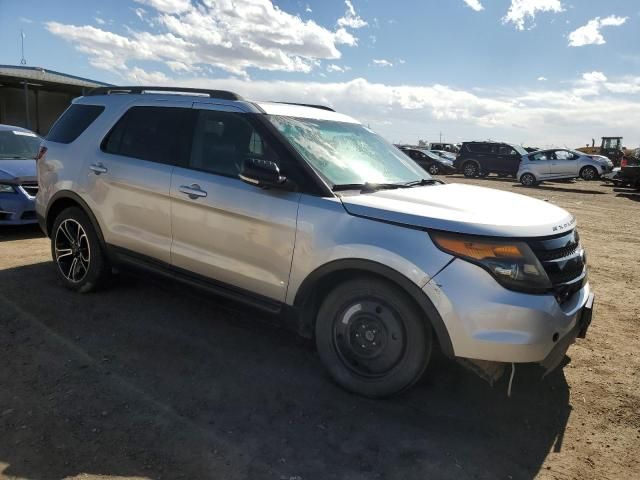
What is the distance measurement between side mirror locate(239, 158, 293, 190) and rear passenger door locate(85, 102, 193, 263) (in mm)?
891

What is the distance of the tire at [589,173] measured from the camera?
23.4m

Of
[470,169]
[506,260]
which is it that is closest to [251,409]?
[506,260]

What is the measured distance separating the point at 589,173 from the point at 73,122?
2397 cm

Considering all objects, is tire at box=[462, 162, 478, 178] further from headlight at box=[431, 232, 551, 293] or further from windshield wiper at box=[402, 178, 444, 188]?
headlight at box=[431, 232, 551, 293]

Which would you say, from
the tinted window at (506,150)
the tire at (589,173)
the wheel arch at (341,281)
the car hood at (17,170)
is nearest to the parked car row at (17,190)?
the car hood at (17,170)

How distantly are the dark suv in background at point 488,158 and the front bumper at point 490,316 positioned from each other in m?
25.7

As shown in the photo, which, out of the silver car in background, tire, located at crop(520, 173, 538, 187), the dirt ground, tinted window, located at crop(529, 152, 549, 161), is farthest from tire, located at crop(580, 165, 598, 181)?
the dirt ground

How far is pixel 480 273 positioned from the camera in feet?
8.86

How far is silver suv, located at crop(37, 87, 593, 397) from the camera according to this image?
8.97 feet

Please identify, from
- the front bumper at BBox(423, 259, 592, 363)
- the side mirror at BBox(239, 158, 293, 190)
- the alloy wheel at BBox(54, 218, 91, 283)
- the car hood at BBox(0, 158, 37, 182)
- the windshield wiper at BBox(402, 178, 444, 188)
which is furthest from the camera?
the car hood at BBox(0, 158, 37, 182)

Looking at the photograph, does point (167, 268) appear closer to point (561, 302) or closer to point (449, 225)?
point (449, 225)

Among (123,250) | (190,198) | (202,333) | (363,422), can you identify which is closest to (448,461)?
(363,422)

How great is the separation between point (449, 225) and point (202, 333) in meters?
2.25

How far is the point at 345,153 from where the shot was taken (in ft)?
12.2
